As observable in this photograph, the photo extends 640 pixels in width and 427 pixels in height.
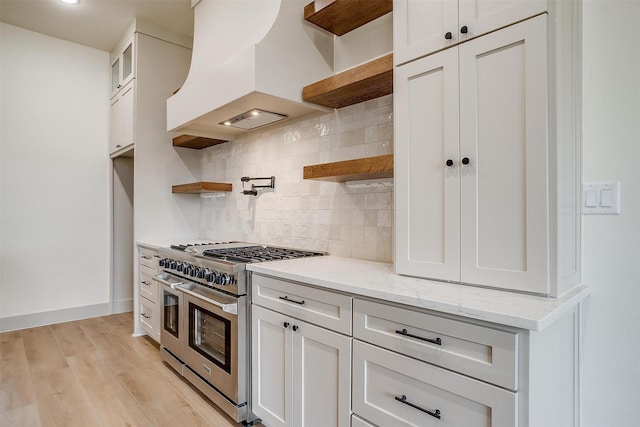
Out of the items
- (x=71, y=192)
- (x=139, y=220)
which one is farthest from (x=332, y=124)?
(x=71, y=192)

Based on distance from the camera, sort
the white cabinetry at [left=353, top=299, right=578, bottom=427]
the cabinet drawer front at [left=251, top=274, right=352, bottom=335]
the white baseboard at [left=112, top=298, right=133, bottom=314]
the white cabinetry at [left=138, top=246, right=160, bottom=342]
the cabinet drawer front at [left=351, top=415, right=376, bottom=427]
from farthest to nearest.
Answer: the white baseboard at [left=112, top=298, right=133, bottom=314], the white cabinetry at [left=138, top=246, right=160, bottom=342], the cabinet drawer front at [left=251, top=274, right=352, bottom=335], the cabinet drawer front at [left=351, top=415, right=376, bottom=427], the white cabinetry at [left=353, top=299, right=578, bottom=427]

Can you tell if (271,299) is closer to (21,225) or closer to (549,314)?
(549,314)

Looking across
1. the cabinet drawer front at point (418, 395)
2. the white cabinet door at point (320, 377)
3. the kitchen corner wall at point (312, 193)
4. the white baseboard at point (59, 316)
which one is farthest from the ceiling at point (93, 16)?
the cabinet drawer front at point (418, 395)

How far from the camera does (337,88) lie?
1.99 meters

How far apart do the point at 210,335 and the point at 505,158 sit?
74.8 inches

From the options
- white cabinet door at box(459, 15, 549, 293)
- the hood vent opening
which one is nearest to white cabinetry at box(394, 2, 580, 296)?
white cabinet door at box(459, 15, 549, 293)

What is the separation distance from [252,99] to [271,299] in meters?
1.18

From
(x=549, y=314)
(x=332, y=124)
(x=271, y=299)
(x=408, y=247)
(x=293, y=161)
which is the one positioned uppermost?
(x=332, y=124)

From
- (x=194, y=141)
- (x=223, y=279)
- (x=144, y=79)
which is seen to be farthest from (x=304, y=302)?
(x=144, y=79)

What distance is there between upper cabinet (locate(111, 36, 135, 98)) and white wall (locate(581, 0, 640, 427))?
369 centimetres

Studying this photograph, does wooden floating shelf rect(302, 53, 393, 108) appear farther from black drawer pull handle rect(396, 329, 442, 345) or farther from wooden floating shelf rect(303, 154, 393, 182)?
black drawer pull handle rect(396, 329, 442, 345)

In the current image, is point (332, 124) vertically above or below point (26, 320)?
above

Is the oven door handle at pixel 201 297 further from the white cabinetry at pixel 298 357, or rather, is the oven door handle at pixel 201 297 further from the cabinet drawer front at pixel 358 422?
the cabinet drawer front at pixel 358 422

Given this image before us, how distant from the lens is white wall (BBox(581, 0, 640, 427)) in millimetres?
1306
